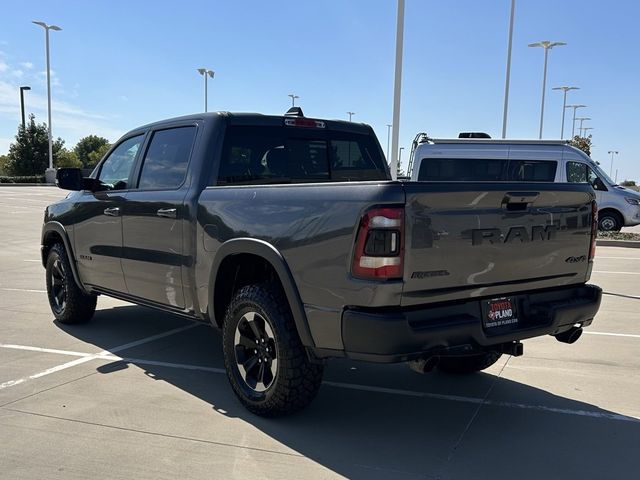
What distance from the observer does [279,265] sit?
345 cm

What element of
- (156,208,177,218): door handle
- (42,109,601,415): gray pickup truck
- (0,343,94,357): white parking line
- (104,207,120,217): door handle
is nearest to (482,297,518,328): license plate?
(42,109,601,415): gray pickup truck

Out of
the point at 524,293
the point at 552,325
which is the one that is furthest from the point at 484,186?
the point at 552,325

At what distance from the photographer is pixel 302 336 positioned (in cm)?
338

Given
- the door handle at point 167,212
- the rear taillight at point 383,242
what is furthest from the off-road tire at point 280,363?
the door handle at point 167,212

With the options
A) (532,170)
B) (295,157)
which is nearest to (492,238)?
(295,157)

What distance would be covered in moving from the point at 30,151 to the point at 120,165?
4994 cm

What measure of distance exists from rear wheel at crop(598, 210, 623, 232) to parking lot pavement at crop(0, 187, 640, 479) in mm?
12507

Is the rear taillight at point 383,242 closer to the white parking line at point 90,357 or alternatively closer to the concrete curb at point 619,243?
the white parking line at point 90,357

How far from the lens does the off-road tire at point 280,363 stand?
3.49m

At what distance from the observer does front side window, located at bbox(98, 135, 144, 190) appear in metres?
5.22

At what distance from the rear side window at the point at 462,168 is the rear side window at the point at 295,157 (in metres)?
10.1

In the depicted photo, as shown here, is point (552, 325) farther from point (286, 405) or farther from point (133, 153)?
point (133, 153)

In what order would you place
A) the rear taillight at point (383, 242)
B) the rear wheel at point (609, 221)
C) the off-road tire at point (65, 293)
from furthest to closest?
the rear wheel at point (609, 221), the off-road tire at point (65, 293), the rear taillight at point (383, 242)

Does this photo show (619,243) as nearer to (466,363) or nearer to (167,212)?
(466,363)
